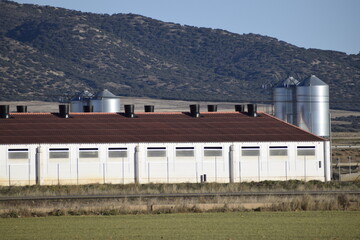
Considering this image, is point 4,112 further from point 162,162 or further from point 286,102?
point 286,102

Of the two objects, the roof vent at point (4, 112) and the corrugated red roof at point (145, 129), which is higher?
the roof vent at point (4, 112)

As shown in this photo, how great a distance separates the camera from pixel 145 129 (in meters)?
66.8

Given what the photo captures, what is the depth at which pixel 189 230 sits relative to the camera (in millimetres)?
33250

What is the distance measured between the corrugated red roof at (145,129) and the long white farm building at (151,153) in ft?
0.24

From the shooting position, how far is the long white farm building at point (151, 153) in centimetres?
6103

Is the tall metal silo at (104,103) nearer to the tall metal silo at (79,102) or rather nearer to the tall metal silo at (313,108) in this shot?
the tall metal silo at (79,102)

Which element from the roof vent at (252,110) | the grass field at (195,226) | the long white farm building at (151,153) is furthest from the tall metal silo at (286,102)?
the grass field at (195,226)

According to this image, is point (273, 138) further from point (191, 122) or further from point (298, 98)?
point (298, 98)

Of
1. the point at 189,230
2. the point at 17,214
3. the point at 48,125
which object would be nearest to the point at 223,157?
the point at 48,125

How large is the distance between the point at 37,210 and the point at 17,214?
1320 mm

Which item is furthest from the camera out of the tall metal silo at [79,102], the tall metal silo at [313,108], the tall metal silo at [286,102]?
the tall metal silo at [79,102]

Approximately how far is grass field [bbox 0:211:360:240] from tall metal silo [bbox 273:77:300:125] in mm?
39381

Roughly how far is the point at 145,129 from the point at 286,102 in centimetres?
1815

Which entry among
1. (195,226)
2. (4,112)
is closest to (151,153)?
(4,112)
